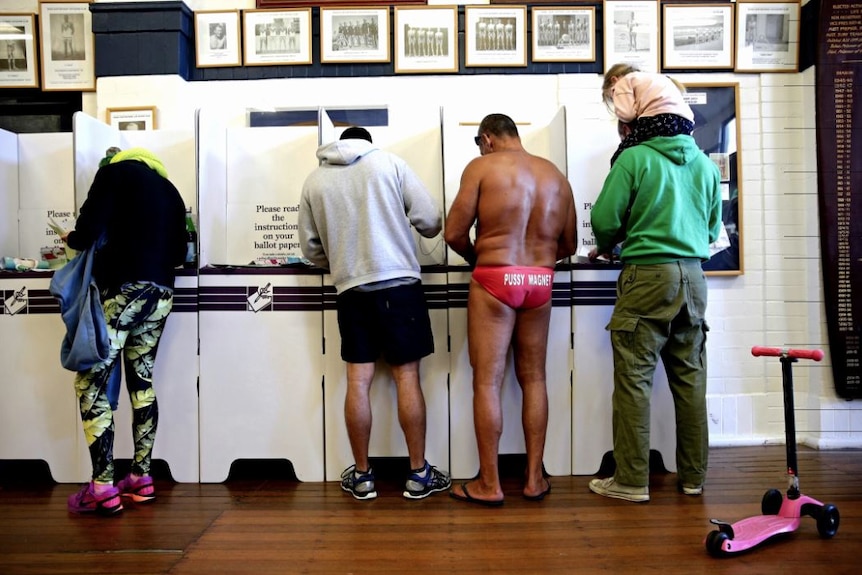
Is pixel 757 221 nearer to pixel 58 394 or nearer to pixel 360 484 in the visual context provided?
pixel 360 484

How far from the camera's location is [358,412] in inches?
120

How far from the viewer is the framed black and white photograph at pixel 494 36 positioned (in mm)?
4281

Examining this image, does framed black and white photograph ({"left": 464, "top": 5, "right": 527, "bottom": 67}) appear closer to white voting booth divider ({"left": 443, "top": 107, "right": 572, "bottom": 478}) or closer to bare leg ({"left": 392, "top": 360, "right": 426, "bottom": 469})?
white voting booth divider ({"left": 443, "top": 107, "right": 572, "bottom": 478})

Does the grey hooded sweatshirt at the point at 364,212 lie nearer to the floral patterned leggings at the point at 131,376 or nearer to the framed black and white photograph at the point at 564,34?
the floral patterned leggings at the point at 131,376

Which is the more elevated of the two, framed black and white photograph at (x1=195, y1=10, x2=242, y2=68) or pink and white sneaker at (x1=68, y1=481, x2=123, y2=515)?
framed black and white photograph at (x1=195, y1=10, x2=242, y2=68)

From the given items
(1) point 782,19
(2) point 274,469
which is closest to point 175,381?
(2) point 274,469

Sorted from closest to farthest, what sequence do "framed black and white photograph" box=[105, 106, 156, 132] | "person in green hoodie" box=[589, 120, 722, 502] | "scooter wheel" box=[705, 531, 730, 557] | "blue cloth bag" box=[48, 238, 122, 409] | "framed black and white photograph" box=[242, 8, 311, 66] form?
"scooter wheel" box=[705, 531, 730, 557] < "blue cloth bag" box=[48, 238, 122, 409] < "person in green hoodie" box=[589, 120, 722, 502] < "framed black and white photograph" box=[105, 106, 156, 132] < "framed black and white photograph" box=[242, 8, 311, 66]

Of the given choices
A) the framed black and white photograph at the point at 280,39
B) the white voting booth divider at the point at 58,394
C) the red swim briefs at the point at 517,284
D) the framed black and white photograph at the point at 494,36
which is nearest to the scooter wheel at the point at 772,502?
the red swim briefs at the point at 517,284

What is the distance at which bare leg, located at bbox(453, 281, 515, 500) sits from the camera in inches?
114

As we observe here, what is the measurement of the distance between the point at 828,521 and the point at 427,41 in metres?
3.49

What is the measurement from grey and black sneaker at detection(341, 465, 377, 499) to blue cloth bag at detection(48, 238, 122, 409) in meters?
1.24

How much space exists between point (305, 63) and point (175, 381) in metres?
2.29

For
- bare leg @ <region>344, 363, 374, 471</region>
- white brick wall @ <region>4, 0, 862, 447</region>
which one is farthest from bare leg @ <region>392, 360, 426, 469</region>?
white brick wall @ <region>4, 0, 862, 447</region>

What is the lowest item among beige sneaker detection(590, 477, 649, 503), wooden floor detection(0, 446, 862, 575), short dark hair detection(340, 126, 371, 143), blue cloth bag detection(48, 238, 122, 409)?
wooden floor detection(0, 446, 862, 575)
